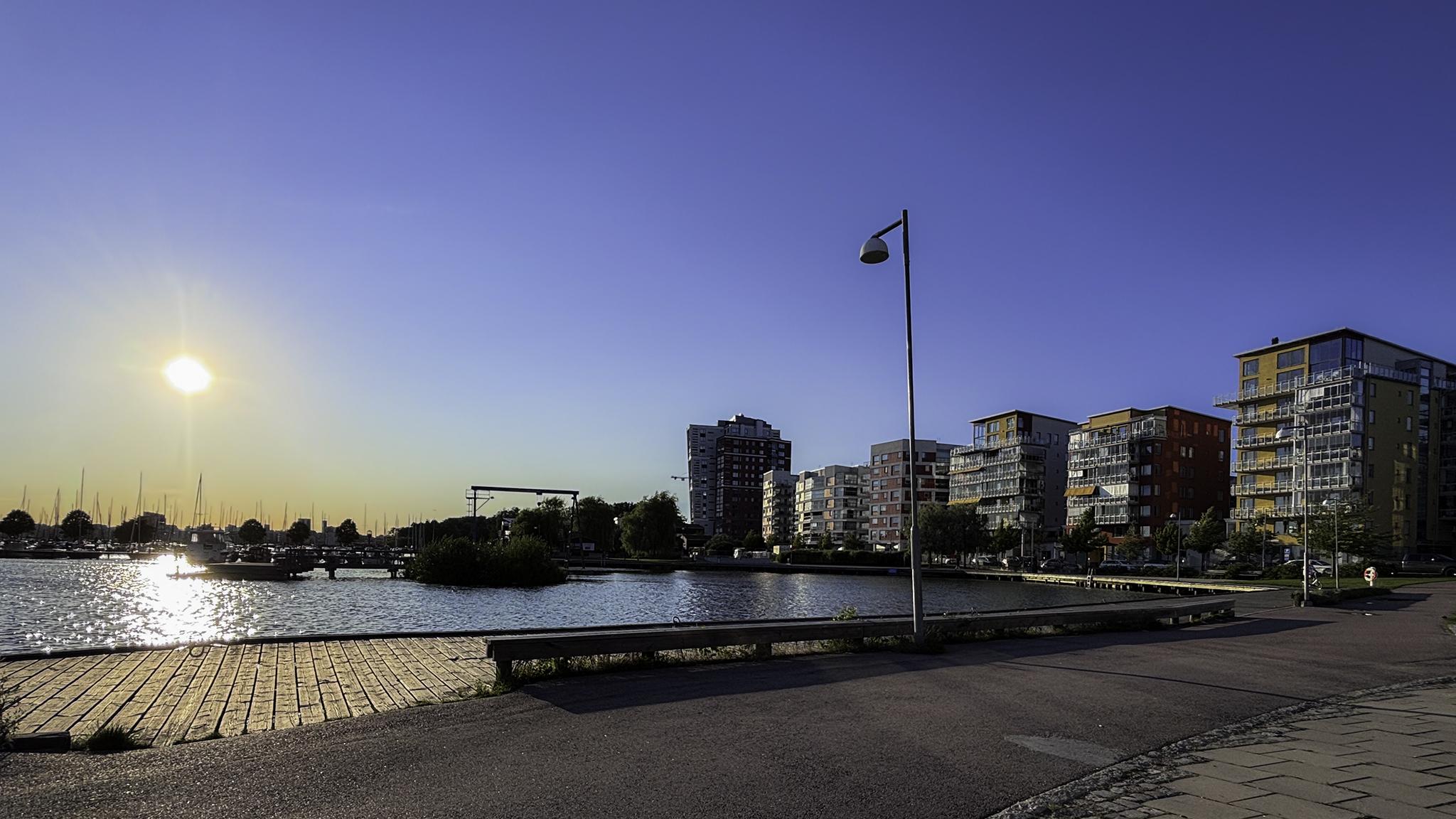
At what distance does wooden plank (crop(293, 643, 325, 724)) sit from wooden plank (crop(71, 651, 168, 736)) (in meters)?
1.89

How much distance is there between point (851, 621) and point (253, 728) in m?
11.6

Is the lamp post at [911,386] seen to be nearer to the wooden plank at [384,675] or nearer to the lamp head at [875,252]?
the lamp head at [875,252]

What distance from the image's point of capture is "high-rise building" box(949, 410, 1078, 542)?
133 metres

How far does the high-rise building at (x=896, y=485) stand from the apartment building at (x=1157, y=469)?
132ft

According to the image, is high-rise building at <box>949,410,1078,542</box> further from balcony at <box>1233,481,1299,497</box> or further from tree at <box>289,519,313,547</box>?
tree at <box>289,519,313,547</box>

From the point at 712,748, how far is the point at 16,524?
7886 inches

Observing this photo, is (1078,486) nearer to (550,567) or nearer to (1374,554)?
(1374,554)

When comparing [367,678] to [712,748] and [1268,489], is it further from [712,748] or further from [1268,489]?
[1268,489]

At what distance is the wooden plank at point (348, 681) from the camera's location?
10.5 meters

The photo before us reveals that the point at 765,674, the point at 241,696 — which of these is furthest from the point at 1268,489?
the point at 241,696

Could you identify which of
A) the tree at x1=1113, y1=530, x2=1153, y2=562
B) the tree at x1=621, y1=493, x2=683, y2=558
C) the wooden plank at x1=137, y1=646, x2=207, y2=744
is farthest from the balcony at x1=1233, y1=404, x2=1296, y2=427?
the wooden plank at x1=137, y1=646, x2=207, y2=744

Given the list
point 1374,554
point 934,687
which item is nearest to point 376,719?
point 934,687

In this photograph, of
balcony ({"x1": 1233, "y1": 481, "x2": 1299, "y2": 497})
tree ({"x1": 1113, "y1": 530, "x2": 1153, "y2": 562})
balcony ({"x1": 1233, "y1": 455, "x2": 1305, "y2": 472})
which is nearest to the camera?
balcony ({"x1": 1233, "y1": 481, "x2": 1299, "y2": 497})

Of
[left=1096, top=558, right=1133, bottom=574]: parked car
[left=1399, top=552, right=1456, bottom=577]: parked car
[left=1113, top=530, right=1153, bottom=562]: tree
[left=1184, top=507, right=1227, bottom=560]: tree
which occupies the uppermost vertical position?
[left=1184, top=507, right=1227, bottom=560]: tree
